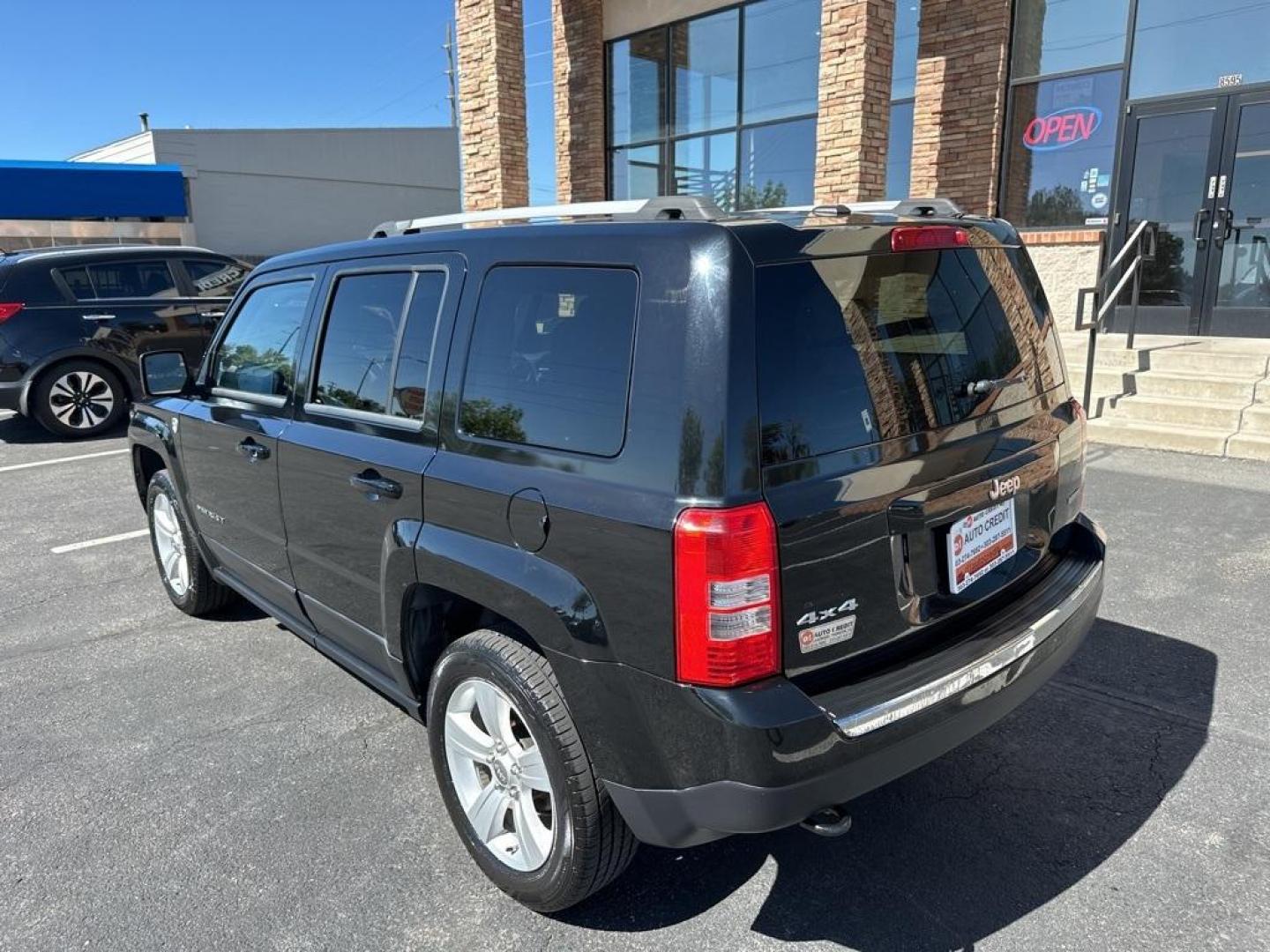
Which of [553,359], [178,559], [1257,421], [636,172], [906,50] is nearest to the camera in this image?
[553,359]

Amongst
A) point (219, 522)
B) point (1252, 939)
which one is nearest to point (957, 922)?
point (1252, 939)

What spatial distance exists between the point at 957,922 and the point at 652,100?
13.1 m

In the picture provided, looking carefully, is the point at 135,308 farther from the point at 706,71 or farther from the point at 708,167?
the point at 706,71

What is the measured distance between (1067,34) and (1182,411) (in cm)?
503

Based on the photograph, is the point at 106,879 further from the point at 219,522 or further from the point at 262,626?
the point at 262,626

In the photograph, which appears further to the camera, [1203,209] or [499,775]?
[1203,209]

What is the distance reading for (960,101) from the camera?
408 inches

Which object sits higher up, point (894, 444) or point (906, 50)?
point (906, 50)

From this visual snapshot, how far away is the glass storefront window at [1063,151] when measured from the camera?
981 cm

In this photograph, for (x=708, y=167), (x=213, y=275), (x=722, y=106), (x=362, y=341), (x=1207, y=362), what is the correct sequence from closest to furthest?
(x=362, y=341) < (x=1207, y=362) < (x=213, y=275) < (x=722, y=106) < (x=708, y=167)

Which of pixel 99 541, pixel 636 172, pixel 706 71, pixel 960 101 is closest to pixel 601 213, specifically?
pixel 99 541

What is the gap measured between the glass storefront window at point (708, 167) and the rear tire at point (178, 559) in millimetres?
9369

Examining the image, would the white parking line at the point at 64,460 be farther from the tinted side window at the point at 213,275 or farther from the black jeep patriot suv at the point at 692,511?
the black jeep patriot suv at the point at 692,511

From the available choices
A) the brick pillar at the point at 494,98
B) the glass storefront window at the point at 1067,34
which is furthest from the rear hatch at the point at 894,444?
the brick pillar at the point at 494,98
